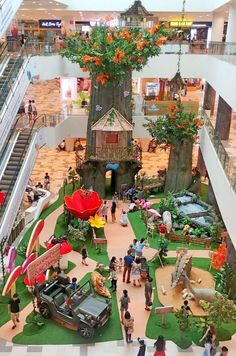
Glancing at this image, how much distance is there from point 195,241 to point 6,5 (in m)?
11.1

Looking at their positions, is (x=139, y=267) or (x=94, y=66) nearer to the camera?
(x=139, y=267)

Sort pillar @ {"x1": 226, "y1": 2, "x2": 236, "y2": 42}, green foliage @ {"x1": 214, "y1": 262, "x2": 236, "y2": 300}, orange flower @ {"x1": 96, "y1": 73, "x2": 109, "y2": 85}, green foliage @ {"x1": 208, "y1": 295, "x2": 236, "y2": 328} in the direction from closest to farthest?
1. green foliage @ {"x1": 208, "y1": 295, "x2": 236, "y2": 328}
2. green foliage @ {"x1": 214, "y1": 262, "x2": 236, "y2": 300}
3. orange flower @ {"x1": 96, "y1": 73, "x2": 109, "y2": 85}
4. pillar @ {"x1": 226, "y1": 2, "x2": 236, "y2": 42}

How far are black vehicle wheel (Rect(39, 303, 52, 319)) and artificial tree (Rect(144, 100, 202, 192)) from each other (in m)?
10.8

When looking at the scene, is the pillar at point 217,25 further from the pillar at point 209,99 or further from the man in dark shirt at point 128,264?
the man in dark shirt at point 128,264

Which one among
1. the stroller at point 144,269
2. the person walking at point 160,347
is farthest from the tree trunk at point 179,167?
the person walking at point 160,347

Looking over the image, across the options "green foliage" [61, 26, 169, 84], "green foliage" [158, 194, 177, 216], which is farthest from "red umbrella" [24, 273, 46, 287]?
"green foliage" [61, 26, 169, 84]

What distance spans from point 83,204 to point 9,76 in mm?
5852

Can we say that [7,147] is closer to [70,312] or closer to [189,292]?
[70,312]

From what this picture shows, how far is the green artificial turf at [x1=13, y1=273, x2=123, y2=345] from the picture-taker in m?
11.6

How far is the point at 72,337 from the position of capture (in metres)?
11.8

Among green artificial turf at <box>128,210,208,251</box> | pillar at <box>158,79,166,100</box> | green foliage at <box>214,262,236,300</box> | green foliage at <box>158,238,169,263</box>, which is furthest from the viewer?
pillar at <box>158,79,166,100</box>

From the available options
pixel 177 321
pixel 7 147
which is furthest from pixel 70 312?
pixel 7 147

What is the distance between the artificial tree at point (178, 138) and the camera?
20.0 meters

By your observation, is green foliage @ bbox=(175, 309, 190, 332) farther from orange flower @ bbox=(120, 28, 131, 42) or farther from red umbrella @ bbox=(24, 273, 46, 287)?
orange flower @ bbox=(120, 28, 131, 42)
